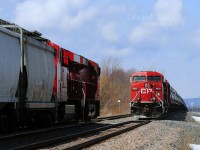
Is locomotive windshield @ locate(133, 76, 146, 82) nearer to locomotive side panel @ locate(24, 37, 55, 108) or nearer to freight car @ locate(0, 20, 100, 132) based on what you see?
freight car @ locate(0, 20, 100, 132)

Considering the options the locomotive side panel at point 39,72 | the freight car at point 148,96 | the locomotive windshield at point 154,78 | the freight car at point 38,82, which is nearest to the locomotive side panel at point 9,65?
the freight car at point 38,82

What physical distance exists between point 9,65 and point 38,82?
229 cm

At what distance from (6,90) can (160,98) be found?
16015 millimetres

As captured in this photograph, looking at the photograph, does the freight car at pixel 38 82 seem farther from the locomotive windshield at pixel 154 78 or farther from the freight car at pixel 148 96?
the locomotive windshield at pixel 154 78

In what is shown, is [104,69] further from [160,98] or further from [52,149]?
[52,149]

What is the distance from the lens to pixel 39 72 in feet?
44.6

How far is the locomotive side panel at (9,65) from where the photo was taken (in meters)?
11.1

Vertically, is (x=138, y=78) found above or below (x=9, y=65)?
above

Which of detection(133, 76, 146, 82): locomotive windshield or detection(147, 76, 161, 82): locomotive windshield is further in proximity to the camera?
detection(133, 76, 146, 82): locomotive windshield

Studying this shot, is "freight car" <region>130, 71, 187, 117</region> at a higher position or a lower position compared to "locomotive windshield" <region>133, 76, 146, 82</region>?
lower

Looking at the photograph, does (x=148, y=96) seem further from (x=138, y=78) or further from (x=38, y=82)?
(x=38, y=82)

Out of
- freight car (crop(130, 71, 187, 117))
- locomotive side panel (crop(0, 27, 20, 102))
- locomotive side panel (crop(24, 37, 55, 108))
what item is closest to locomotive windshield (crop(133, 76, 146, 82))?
freight car (crop(130, 71, 187, 117))

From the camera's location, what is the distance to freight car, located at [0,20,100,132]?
11.5m

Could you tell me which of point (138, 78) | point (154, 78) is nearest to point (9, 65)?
point (138, 78)
